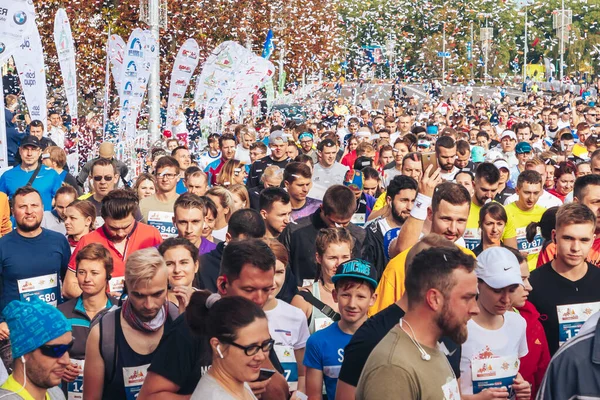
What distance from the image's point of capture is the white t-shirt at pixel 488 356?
5.61 metres

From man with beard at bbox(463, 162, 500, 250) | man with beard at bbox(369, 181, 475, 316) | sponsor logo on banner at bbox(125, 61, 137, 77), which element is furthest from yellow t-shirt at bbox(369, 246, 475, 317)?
sponsor logo on banner at bbox(125, 61, 137, 77)

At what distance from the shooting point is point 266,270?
5.07 metres

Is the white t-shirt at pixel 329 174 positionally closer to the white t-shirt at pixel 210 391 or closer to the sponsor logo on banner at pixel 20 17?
the sponsor logo on banner at pixel 20 17

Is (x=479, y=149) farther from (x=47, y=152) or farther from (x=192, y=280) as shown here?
(x=192, y=280)

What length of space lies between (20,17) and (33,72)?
2644 millimetres

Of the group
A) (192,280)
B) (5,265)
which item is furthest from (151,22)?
(192,280)

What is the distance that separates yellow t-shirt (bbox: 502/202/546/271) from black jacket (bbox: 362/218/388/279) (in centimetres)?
121

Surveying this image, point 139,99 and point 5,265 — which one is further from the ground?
point 139,99

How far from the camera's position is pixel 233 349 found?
4109 millimetres

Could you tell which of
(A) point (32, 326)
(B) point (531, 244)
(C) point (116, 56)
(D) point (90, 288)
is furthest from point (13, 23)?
(C) point (116, 56)

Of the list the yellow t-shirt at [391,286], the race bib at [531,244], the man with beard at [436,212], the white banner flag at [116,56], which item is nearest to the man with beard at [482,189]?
the race bib at [531,244]

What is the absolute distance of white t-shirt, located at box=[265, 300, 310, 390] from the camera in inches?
233

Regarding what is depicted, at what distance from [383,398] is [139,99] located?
1460 cm

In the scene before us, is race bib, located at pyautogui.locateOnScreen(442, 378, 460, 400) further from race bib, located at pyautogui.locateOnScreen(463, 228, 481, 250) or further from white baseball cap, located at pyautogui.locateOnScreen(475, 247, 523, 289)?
race bib, located at pyautogui.locateOnScreen(463, 228, 481, 250)
